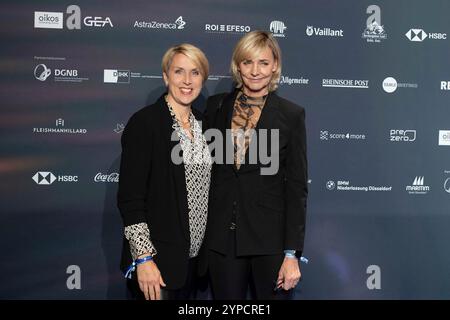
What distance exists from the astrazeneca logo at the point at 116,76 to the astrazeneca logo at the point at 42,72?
355 mm

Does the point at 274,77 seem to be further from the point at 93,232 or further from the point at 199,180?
the point at 93,232

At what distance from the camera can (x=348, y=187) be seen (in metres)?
3.32

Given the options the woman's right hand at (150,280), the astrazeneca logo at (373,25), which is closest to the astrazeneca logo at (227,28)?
the astrazeneca logo at (373,25)

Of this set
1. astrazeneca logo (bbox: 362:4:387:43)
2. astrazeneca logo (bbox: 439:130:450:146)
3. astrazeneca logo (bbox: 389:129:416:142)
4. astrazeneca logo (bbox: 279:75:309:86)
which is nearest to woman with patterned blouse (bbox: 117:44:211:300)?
astrazeneca logo (bbox: 279:75:309:86)

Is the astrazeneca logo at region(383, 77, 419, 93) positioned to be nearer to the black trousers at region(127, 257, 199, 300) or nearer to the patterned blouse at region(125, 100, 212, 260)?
the patterned blouse at region(125, 100, 212, 260)

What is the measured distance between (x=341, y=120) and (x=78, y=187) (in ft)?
5.90

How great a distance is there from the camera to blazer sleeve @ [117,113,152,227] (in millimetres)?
2061

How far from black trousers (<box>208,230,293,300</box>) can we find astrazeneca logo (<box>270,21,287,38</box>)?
5.01 feet

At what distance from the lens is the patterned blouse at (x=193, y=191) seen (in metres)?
2.06

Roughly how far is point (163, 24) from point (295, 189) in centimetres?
154

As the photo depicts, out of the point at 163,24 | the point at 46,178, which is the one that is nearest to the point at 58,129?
the point at 46,178

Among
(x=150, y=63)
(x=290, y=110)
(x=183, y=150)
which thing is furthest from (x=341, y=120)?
(x=183, y=150)

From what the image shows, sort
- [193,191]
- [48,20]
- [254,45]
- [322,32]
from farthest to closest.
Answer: [322,32] → [48,20] → [254,45] → [193,191]

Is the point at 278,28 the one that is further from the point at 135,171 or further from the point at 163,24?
the point at 135,171
